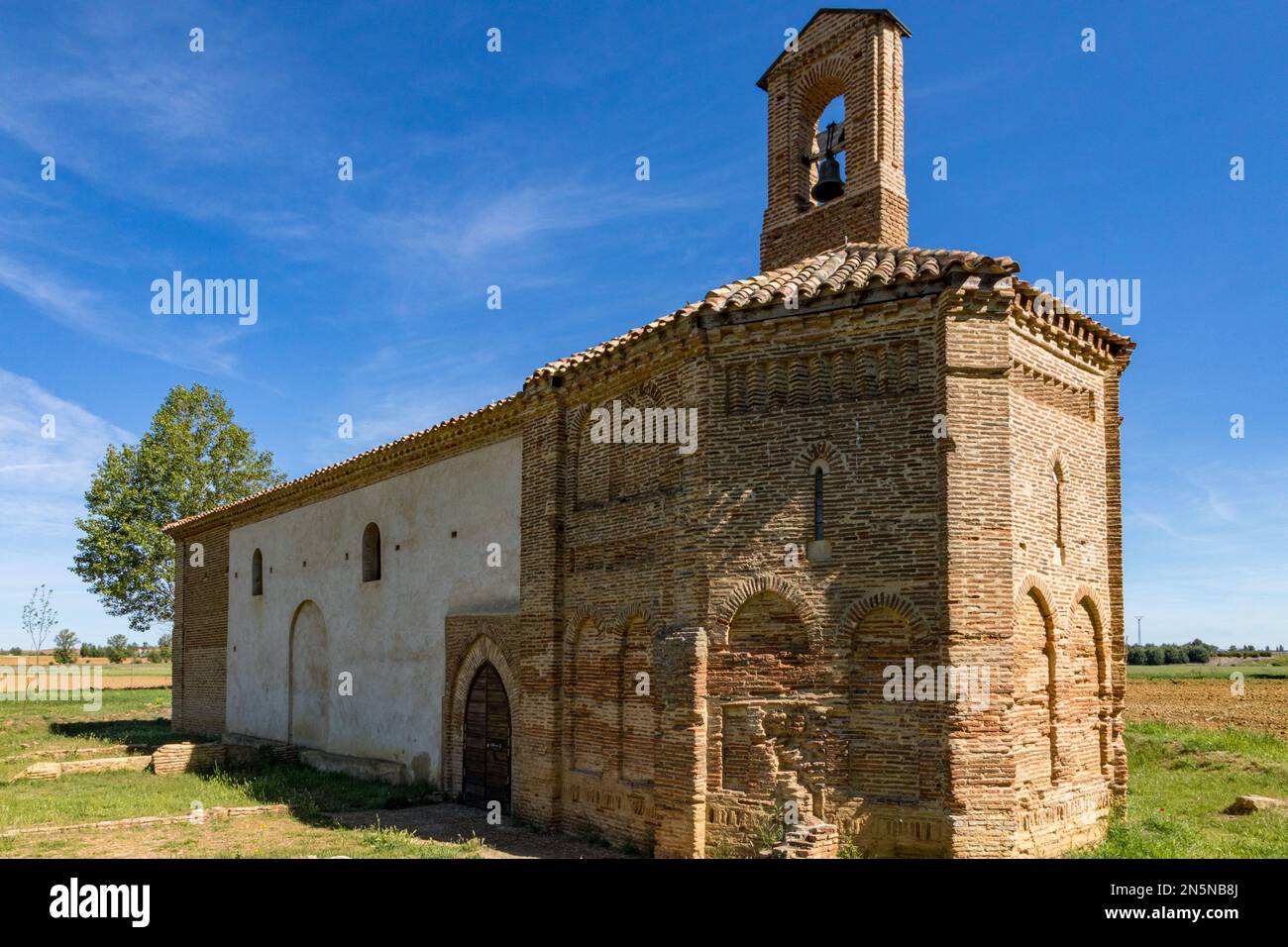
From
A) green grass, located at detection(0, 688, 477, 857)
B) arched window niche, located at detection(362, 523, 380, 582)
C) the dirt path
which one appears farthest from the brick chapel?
arched window niche, located at detection(362, 523, 380, 582)

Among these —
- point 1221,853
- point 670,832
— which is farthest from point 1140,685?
point 670,832

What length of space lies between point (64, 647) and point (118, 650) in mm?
18577

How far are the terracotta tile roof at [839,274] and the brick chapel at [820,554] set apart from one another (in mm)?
58

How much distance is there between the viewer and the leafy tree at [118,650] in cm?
9325

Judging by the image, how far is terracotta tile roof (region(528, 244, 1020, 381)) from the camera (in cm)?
1009

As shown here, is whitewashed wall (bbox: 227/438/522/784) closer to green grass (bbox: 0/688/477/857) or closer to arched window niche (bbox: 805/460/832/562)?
green grass (bbox: 0/688/477/857)

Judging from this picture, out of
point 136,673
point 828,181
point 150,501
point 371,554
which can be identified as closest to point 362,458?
point 371,554

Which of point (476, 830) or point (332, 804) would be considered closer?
point (476, 830)

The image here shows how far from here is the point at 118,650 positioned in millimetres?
95812

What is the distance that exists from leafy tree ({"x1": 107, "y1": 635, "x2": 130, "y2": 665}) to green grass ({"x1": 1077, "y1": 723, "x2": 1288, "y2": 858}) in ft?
314

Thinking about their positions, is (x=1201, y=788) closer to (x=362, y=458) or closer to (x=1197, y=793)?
(x=1197, y=793)

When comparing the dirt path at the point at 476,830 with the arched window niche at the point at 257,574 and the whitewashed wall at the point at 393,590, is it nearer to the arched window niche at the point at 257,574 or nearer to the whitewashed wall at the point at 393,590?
the whitewashed wall at the point at 393,590

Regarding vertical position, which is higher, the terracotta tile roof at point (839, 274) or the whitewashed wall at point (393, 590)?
the terracotta tile roof at point (839, 274)

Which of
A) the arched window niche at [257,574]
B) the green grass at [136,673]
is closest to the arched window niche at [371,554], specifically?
the arched window niche at [257,574]
